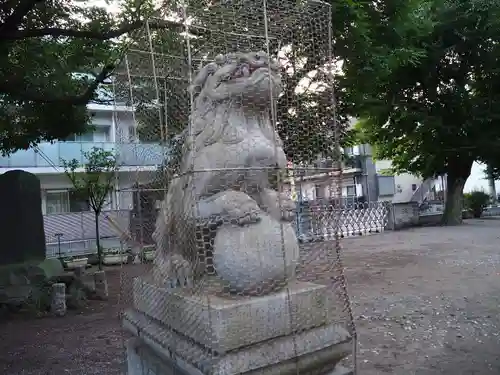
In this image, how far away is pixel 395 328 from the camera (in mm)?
5051

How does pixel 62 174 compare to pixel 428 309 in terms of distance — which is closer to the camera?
pixel 428 309

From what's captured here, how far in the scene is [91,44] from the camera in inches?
315

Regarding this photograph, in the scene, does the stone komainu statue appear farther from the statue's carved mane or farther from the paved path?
the paved path

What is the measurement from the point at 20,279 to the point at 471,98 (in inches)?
581

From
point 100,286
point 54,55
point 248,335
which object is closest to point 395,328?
point 248,335

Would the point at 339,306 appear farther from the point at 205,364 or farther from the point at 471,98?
the point at 471,98

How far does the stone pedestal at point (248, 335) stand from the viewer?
233 cm

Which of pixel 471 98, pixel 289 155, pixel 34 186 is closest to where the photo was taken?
pixel 289 155

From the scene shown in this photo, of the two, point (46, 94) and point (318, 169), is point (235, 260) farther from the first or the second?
point (46, 94)

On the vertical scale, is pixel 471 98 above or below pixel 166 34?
above

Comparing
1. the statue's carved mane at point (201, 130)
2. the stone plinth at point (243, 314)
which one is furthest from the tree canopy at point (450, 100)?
the stone plinth at point (243, 314)

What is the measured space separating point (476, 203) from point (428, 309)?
58.6 ft

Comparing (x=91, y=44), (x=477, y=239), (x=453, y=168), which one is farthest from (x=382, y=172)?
(x=91, y=44)

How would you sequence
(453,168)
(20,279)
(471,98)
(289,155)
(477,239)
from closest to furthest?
(289,155)
(20,279)
(477,239)
(471,98)
(453,168)
